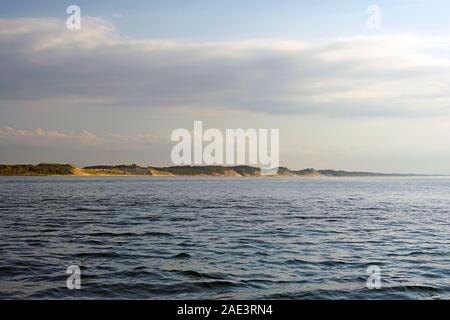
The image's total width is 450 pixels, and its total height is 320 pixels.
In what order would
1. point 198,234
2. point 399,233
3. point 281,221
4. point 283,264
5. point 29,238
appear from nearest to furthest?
point 283,264 < point 29,238 < point 198,234 < point 399,233 < point 281,221

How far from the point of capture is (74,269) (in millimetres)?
23750

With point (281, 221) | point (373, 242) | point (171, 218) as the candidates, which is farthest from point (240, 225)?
point (373, 242)

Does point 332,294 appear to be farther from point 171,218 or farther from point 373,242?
point 171,218

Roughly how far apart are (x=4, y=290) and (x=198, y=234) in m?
19.1

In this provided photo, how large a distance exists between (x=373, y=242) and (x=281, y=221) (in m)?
14.1

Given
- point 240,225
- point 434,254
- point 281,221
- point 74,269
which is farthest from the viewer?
point 281,221

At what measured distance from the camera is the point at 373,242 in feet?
115

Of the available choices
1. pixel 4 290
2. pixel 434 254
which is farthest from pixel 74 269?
pixel 434 254

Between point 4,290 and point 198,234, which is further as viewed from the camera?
point 198,234

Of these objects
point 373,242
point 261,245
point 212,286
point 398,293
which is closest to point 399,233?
point 373,242

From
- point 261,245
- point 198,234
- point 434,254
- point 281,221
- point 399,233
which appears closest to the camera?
point 434,254

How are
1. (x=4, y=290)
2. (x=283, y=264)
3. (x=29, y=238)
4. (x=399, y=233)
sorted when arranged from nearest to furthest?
(x=4, y=290) → (x=283, y=264) → (x=29, y=238) → (x=399, y=233)

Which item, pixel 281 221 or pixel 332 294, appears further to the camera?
pixel 281 221

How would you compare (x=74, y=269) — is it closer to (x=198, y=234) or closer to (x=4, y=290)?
(x=4, y=290)
